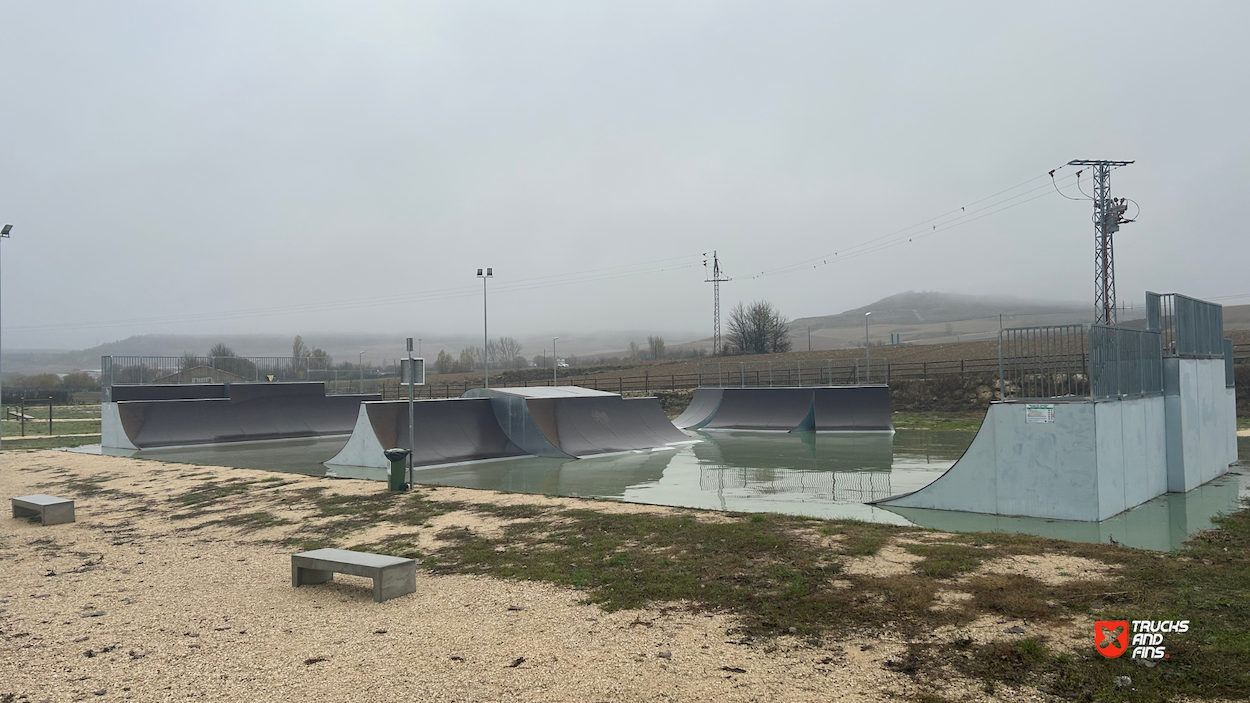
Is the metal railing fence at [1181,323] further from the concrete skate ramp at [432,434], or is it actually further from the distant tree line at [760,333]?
the distant tree line at [760,333]

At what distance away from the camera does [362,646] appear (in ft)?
15.1

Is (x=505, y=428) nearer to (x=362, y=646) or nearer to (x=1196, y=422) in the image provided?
(x=1196, y=422)

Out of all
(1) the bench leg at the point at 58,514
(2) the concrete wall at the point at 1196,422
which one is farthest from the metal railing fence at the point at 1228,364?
(1) the bench leg at the point at 58,514

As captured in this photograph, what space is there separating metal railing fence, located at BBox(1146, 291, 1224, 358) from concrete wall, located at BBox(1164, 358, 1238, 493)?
0.67ft

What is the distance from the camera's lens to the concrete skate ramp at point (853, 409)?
23.1 metres

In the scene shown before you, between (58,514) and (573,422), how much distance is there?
10877mm

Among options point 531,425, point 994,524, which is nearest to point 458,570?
point 994,524

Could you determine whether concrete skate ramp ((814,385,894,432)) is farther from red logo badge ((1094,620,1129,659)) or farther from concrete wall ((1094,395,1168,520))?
red logo badge ((1094,620,1129,659))

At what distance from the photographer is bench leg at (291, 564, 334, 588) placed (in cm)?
603

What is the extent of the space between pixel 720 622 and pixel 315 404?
82.8ft

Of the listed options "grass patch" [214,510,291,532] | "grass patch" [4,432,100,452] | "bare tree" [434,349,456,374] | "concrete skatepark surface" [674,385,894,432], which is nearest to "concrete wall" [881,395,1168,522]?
"grass patch" [214,510,291,532]

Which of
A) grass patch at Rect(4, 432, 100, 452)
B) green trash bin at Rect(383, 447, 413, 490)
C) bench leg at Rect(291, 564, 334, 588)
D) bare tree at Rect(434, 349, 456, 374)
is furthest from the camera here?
bare tree at Rect(434, 349, 456, 374)

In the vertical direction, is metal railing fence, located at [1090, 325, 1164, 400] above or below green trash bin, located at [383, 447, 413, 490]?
above

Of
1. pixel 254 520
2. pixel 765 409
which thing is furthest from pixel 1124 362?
pixel 765 409
